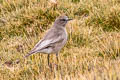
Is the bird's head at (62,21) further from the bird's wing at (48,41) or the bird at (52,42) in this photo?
the bird's wing at (48,41)

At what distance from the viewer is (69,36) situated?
7.96m

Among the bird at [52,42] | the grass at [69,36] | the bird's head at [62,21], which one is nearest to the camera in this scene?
the grass at [69,36]

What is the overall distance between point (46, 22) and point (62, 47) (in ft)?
5.43

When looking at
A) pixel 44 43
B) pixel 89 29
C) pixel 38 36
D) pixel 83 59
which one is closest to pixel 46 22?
pixel 38 36

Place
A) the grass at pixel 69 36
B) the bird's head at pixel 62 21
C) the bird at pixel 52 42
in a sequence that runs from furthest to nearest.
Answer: the bird's head at pixel 62 21, the bird at pixel 52 42, the grass at pixel 69 36

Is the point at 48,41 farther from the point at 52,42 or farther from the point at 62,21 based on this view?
the point at 62,21

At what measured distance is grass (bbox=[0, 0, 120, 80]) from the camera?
6391mm

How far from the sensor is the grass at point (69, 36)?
21.0ft

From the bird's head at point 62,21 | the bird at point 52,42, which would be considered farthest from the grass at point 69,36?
the bird's head at point 62,21

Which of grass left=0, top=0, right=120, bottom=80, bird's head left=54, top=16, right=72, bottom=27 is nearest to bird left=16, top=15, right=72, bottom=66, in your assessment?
grass left=0, top=0, right=120, bottom=80

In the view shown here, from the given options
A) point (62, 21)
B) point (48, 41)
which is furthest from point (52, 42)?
point (62, 21)

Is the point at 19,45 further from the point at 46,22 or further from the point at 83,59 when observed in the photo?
the point at 83,59

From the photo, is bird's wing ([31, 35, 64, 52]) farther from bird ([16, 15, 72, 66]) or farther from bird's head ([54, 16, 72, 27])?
bird's head ([54, 16, 72, 27])

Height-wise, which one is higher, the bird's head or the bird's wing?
the bird's head
